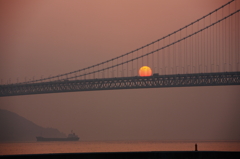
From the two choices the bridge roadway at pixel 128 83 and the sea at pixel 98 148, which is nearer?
the bridge roadway at pixel 128 83

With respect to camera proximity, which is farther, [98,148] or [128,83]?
[98,148]

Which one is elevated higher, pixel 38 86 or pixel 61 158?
pixel 38 86

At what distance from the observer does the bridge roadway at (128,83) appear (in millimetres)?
19891

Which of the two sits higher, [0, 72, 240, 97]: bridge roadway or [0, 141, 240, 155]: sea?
[0, 72, 240, 97]: bridge roadway

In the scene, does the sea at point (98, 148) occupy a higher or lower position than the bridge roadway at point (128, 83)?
lower

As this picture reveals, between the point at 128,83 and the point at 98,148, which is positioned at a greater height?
the point at 128,83

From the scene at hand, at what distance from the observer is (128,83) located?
73.3 feet

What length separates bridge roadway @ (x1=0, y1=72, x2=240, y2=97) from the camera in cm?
1989

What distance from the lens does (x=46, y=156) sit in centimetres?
472

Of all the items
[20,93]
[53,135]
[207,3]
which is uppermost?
[207,3]

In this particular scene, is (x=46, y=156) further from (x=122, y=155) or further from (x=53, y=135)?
(x=53, y=135)

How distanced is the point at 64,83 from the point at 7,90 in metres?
3.27

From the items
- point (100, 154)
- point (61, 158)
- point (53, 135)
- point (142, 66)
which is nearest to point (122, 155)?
point (100, 154)

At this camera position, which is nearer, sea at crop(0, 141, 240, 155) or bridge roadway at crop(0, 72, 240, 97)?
bridge roadway at crop(0, 72, 240, 97)
